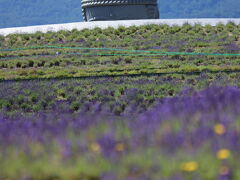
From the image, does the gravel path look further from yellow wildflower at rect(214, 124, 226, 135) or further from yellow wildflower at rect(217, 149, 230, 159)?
yellow wildflower at rect(217, 149, 230, 159)

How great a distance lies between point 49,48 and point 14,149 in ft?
78.3

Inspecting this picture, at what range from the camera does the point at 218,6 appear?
181375 mm

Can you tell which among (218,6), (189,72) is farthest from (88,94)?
(218,6)

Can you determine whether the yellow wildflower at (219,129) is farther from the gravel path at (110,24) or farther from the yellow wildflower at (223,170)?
the gravel path at (110,24)

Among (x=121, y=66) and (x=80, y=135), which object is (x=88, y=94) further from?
(x=80, y=135)

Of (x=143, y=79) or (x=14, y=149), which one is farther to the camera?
(x=143, y=79)

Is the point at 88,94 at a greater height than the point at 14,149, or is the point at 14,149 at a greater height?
the point at 14,149

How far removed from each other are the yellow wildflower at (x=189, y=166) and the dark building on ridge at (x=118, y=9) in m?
32.8

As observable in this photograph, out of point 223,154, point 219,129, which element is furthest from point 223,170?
point 219,129

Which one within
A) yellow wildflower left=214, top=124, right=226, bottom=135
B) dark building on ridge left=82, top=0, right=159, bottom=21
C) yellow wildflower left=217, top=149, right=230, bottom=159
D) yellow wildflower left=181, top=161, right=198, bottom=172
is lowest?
yellow wildflower left=181, top=161, right=198, bottom=172

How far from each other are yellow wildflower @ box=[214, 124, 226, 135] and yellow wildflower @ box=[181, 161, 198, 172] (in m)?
0.49

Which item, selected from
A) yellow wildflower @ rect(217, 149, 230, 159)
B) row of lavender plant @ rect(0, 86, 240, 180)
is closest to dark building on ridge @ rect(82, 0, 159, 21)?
row of lavender plant @ rect(0, 86, 240, 180)

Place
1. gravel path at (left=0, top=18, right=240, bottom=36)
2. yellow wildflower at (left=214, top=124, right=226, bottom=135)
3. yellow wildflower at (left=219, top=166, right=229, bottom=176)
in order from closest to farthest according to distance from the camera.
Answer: yellow wildflower at (left=219, top=166, right=229, bottom=176) → yellow wildflower at (left=214, top=124, right=226, bottom=135) → gravel path at (left=0, top=18, right=240, bottom=36)

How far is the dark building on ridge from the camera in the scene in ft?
119
